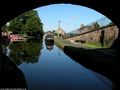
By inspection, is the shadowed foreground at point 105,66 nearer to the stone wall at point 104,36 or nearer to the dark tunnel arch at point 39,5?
the dark tunnel arch at point 39,5

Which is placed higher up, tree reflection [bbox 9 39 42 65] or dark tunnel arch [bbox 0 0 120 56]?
dark tunnel arch [bbox 0 0 120 56]

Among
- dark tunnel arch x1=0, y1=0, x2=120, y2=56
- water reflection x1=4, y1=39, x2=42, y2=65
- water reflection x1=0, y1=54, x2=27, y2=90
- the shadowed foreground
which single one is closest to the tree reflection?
water reflection x1=4, y1=39, x2=42, y2=65

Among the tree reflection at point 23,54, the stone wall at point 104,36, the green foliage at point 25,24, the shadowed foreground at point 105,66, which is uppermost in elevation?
the green foliage at point 25,24

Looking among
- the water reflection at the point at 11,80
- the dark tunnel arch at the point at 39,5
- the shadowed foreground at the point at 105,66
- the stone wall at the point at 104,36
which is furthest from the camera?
the stone wall at the point at 104,36

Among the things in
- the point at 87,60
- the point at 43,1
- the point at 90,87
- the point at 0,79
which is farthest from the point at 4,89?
the point at 87,60

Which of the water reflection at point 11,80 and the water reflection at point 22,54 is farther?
the water reflection at point 22,54

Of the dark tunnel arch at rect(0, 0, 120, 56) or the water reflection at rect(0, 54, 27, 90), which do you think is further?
the dark tunnel arch at rect(0, 0, 120, 56)

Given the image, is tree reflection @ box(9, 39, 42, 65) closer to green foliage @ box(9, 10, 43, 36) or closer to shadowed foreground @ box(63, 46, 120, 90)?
shadowed foreground @ box(63, 46, 120, 90)

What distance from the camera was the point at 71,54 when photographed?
1556 inches

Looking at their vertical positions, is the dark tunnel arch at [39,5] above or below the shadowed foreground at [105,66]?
above

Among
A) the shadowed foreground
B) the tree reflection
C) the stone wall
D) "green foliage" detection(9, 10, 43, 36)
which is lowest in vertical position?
the tree reflection

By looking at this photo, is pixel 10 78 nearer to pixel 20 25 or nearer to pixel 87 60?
pixel 87 60

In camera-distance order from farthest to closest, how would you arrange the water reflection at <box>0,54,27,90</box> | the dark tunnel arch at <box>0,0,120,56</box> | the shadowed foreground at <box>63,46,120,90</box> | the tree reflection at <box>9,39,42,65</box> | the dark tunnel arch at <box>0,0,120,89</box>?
the tree reflection at <box>9,39,42,65</box>, the dark tunnel arch at <box>0,0,120,56</box>, the dark tunnel arch at <box>0,0,120,89</box>, the shadowed foreground at <box>63,46,120,90</box>, the water reflection at <box>0,54,27,90</box>

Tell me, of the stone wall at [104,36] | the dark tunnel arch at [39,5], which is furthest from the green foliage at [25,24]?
the dark tunnel arch at [39,5]
